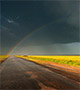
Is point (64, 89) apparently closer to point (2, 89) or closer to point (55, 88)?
point (55, 88)

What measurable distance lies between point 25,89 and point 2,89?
4.58ft

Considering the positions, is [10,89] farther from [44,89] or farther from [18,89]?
[44,89]

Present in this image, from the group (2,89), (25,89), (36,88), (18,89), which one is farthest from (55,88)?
(2,89)

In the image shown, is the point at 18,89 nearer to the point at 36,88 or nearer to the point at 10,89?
the point at 10,89

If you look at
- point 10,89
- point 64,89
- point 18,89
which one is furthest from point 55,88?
point 10,89

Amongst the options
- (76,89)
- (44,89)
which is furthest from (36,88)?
(76,89)

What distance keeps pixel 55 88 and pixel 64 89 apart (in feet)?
1.73

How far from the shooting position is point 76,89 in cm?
482

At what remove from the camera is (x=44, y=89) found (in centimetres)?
482

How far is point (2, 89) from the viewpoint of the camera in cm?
492

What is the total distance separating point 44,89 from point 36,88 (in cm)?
51

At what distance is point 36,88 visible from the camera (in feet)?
16.4

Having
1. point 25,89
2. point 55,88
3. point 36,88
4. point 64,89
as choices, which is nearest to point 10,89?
point 25,89

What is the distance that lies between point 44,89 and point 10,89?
6.70ft
